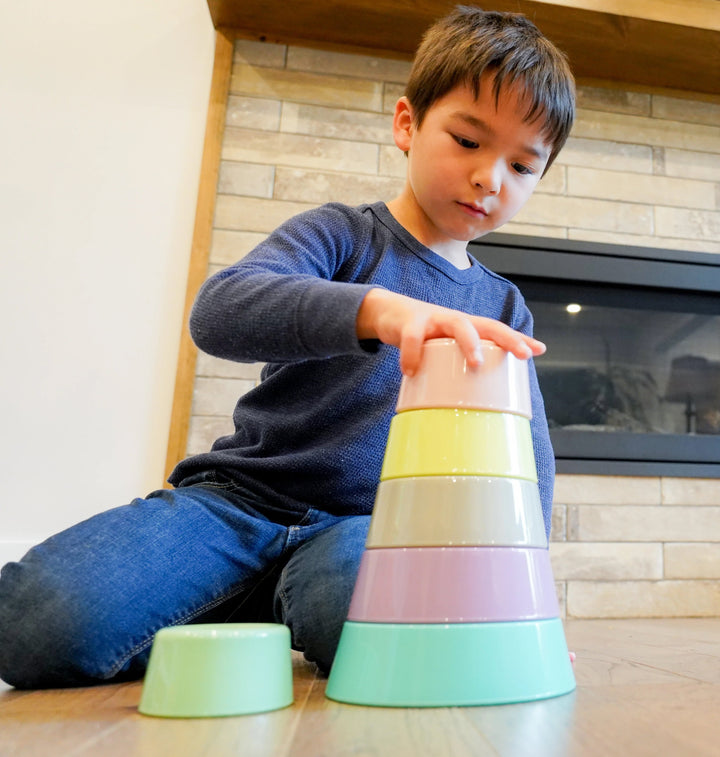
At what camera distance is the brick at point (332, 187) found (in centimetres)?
163

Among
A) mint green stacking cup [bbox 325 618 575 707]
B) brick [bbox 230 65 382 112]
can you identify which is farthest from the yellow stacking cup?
brick [bbox 230 65 382 112]

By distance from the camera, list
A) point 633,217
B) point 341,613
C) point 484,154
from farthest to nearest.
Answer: point 633,217, point 484,154, point 341,613

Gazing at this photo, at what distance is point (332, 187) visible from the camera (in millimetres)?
1640

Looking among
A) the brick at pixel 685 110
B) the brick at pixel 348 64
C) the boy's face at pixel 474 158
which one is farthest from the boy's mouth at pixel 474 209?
the brick at pixel 685 110

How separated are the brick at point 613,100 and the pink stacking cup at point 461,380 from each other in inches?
58.4

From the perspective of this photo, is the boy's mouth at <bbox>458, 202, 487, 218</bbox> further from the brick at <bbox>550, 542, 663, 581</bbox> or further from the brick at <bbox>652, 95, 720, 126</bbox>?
the brick at <bbox>652, 95, 720, 126</bbox>

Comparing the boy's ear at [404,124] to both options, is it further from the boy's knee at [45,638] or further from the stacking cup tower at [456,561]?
the boy's knee at [45,638]

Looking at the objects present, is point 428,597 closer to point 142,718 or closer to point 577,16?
point 142,718

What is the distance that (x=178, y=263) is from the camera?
5.21 feet

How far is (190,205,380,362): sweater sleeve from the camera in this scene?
1.84 feet

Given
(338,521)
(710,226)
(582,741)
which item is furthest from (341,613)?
(710,226)

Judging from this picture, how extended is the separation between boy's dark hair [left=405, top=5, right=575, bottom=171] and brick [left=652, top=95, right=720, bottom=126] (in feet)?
3.50

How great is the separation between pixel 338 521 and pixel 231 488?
5.0 inches

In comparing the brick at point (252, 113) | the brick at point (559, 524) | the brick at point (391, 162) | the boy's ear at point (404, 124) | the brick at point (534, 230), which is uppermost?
the brick at point (252, 113)
